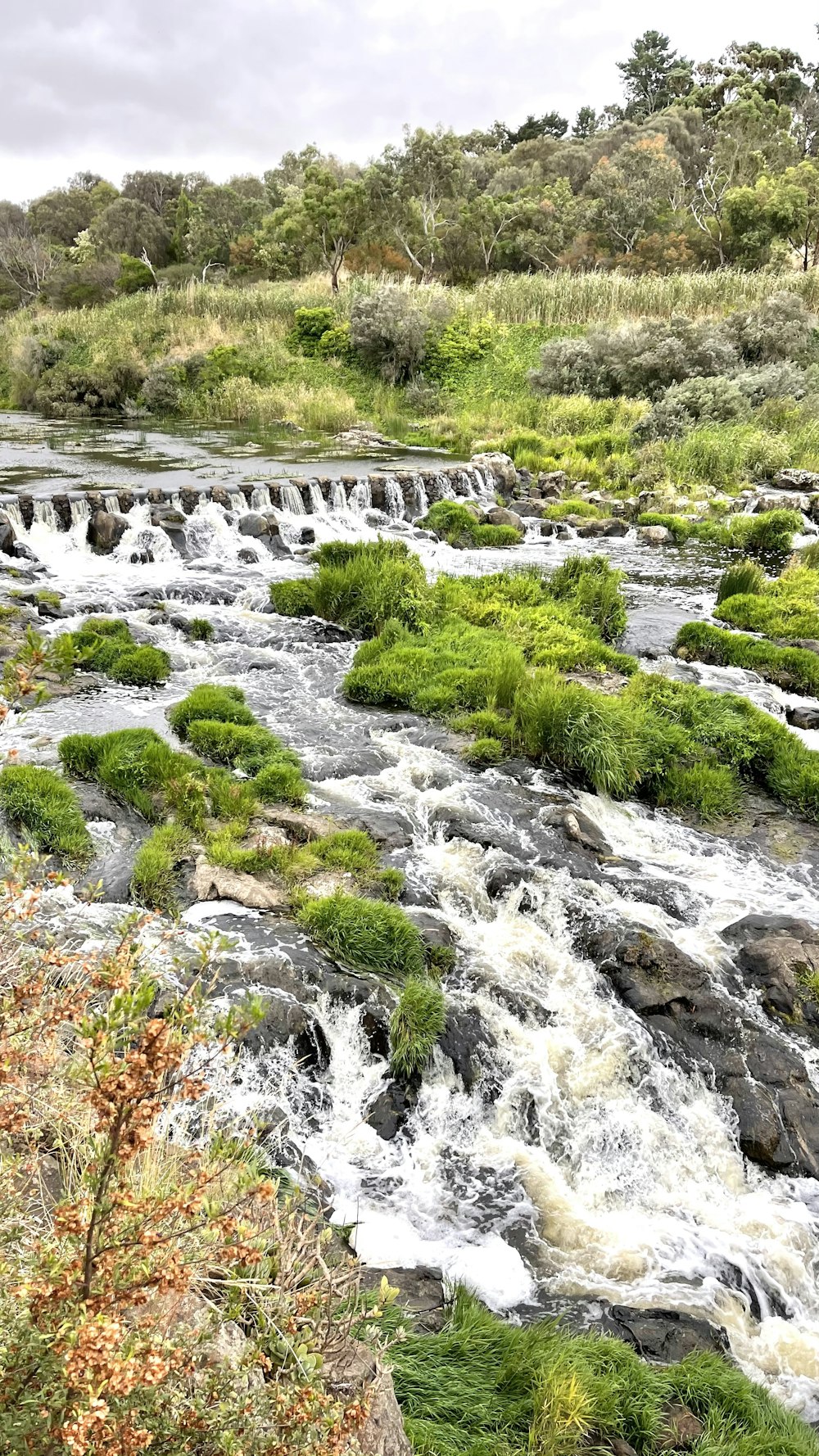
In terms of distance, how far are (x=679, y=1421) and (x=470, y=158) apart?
2506 inches

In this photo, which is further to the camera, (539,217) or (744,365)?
(539,217)

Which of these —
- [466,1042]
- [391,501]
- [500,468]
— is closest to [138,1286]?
[466,1042]

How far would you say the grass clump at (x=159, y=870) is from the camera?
21.6 ft

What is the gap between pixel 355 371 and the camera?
101 feet

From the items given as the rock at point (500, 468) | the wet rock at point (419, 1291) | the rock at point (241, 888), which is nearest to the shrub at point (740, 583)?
the rock at point (500, 468)

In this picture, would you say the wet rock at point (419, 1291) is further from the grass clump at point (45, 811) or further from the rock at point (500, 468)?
the rock at point (500, 468)

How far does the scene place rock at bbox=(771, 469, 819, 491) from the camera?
19500 millimetres

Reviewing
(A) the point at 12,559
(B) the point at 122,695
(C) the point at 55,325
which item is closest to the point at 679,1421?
(B) the point at 122,695

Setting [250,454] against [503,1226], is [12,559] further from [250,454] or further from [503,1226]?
[503,1226]

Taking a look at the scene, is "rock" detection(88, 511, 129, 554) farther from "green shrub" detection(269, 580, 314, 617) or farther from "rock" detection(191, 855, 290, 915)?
"rock" detection(191, 855, 290, 915)

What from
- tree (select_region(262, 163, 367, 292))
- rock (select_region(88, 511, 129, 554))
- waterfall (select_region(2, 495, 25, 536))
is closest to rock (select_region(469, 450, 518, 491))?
rock (select_region(88, 511, 129, 554))

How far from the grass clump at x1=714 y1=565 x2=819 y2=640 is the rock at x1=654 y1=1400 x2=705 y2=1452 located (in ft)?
33.0

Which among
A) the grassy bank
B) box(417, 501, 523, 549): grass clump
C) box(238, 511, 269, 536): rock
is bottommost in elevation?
box(417, 501, 523, 549): grass clump

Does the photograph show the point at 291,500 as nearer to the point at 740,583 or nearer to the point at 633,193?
the point at 740,583
